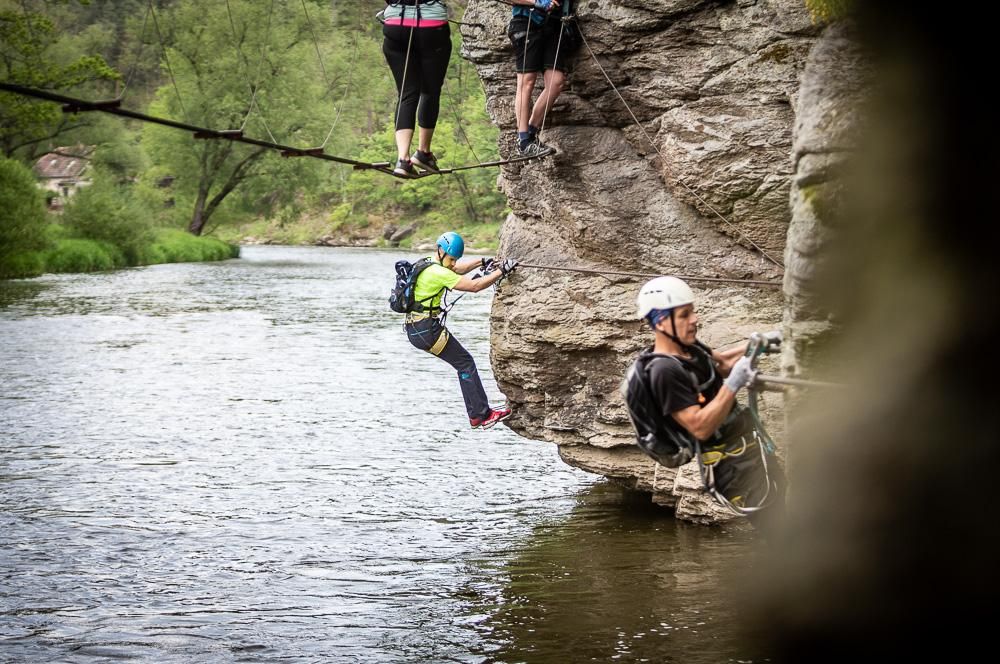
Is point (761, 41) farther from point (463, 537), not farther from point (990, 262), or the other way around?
point (990, 262)

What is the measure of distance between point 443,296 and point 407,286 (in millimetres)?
399

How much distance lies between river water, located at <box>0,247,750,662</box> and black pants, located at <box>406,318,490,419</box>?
4.33 feet

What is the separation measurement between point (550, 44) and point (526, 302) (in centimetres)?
270

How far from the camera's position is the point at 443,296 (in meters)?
12.2

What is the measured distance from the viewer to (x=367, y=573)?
429 inches

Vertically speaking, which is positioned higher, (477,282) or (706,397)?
(477,282)

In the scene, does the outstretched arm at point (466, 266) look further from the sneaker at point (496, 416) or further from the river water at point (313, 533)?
the river water at point (313, 533)

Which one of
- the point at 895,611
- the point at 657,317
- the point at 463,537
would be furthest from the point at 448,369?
the point at 895,611

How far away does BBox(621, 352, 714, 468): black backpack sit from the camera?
687 cm

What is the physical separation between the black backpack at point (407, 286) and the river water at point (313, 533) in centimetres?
245

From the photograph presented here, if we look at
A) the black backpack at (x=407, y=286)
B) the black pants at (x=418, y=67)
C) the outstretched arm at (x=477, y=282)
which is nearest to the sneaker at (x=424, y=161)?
the black pants at (x=418, y=67)

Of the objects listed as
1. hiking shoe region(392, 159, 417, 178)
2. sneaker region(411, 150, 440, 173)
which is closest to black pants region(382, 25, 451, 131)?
sneaker region(411, 150, 440, 173)

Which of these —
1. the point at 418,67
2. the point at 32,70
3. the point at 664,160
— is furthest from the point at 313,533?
the point at 32,70

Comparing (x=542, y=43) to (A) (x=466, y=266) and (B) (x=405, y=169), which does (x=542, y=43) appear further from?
(A) (x=466, y=266)
